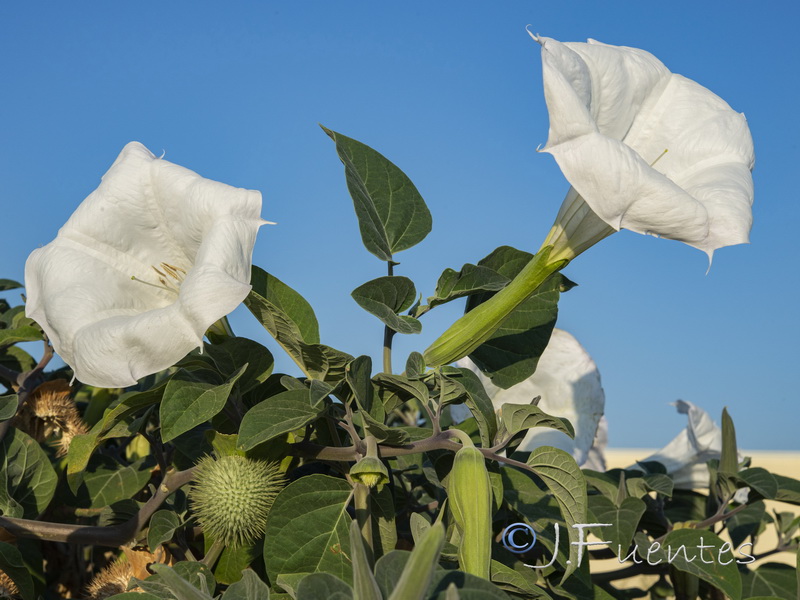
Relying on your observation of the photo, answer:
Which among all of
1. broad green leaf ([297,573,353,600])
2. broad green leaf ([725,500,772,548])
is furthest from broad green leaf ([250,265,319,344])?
broad green leaf ([725,500,772,548])

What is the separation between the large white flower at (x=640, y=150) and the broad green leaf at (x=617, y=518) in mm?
508

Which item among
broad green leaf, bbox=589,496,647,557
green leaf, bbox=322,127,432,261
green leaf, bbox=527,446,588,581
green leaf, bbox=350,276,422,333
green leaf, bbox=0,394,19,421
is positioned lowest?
green leaf, bbox=0,394,19,421

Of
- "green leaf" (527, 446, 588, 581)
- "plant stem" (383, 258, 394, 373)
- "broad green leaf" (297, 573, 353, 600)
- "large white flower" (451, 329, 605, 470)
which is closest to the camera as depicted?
"broad green leaf" (297, 573, 353, 600)

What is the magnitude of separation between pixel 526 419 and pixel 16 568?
73cm

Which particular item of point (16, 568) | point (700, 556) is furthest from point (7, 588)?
point (700, 556)

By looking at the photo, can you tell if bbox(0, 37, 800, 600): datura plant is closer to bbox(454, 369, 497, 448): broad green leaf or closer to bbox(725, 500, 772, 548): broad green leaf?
bbox(454, 369, 497, 448): broad green leaf

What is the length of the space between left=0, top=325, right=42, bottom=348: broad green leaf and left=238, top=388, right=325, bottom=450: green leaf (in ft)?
2.11

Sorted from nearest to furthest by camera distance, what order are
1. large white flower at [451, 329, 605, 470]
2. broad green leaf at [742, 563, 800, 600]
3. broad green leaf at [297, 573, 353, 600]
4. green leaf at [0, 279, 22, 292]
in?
broad green leaf at [297, 573, 353, 600]
broad green leaf at [742, 563, 800, 600]
green leaf at [0, 279, 22, 292]
large white flower at [451, 329, 605, 470]

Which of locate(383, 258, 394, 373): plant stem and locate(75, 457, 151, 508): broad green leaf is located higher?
locate(383, 258, 394, 373): plant stem

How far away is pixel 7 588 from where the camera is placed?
1.18 metres

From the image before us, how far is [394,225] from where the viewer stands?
1.23 metres

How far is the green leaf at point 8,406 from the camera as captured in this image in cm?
122

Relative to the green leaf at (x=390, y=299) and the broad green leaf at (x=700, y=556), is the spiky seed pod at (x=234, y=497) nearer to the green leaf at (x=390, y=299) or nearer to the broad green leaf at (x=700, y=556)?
the green leaf at (x=390, y=299)

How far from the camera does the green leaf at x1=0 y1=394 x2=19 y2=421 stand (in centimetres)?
122
